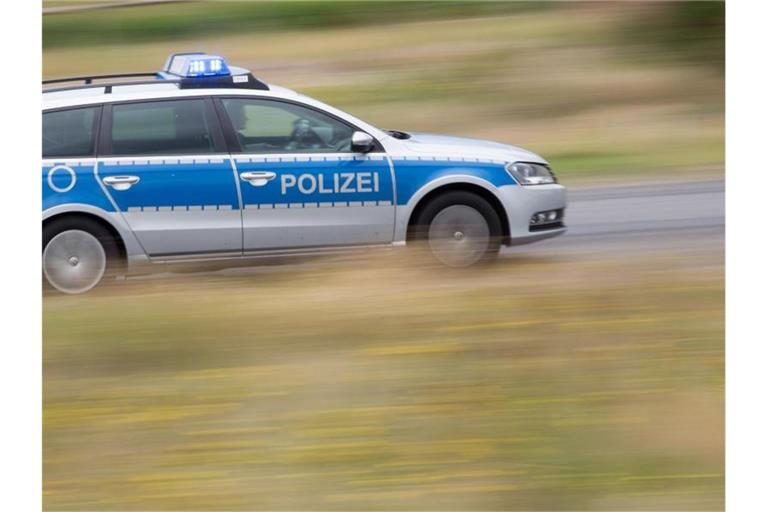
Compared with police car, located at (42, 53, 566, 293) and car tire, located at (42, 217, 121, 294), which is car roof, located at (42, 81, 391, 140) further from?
car tire, located at (42, 217, 121, 294)

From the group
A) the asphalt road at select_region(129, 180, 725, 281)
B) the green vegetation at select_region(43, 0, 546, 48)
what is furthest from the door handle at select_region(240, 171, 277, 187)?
the green vegetation at select_region(43, 0, 546, 48)

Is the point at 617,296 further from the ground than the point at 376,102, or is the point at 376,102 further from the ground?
the point at 376,102

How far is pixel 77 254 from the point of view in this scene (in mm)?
7672

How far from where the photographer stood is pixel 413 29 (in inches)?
660

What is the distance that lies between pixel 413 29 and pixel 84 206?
9.91 meters

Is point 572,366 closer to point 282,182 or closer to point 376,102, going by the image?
point 282,182

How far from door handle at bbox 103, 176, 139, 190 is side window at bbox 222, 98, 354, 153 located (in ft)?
2.60

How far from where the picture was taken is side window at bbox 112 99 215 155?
309 inches

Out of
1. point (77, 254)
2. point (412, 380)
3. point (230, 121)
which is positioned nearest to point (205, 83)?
point (230, 121)

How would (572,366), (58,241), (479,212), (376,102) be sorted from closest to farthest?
(572,366) → (58,241) → (479,212) → (376,102)

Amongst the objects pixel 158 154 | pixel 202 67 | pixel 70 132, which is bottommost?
pixel 158 154

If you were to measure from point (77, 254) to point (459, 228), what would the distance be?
267 cm

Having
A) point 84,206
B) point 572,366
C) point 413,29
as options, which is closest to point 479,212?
point 572,366

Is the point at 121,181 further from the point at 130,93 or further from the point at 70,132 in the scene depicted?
the point at 130,93
